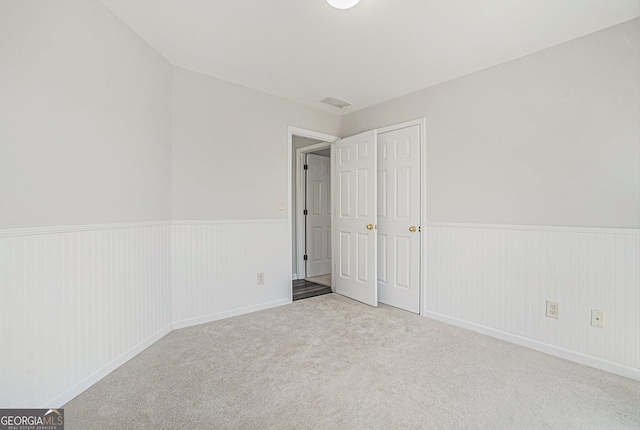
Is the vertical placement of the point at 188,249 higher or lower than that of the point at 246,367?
higher

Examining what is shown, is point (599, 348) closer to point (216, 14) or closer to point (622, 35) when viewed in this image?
point (622, 35)

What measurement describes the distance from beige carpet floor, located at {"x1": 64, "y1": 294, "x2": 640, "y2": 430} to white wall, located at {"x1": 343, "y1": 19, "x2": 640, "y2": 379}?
0.29m

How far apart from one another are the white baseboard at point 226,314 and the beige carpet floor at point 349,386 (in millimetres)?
154

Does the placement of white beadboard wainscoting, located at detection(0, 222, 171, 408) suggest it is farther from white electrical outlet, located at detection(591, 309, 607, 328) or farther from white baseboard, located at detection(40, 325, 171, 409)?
white electrical outlet, located at detection(591, 309, 607, 328)

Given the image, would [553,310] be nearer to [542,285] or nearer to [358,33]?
[542,285]

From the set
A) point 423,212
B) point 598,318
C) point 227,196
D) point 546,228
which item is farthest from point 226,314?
point 598,318

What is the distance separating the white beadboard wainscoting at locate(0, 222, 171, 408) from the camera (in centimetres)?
140

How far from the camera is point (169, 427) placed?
4.82 ft

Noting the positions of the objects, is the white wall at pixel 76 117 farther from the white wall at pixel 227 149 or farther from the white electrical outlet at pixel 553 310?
the white electrical outlet at pixel 553 310

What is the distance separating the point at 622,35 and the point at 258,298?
3635mm

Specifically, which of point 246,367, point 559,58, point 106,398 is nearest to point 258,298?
point 246,367

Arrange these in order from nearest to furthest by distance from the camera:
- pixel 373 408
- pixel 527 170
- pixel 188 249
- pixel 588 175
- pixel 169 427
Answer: pixel 169 427
pixel 373 408
pixel 588 175
pixel 527 170
pixel 188 249

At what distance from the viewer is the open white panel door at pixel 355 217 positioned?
11.1 feet

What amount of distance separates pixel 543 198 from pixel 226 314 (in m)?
2.98
